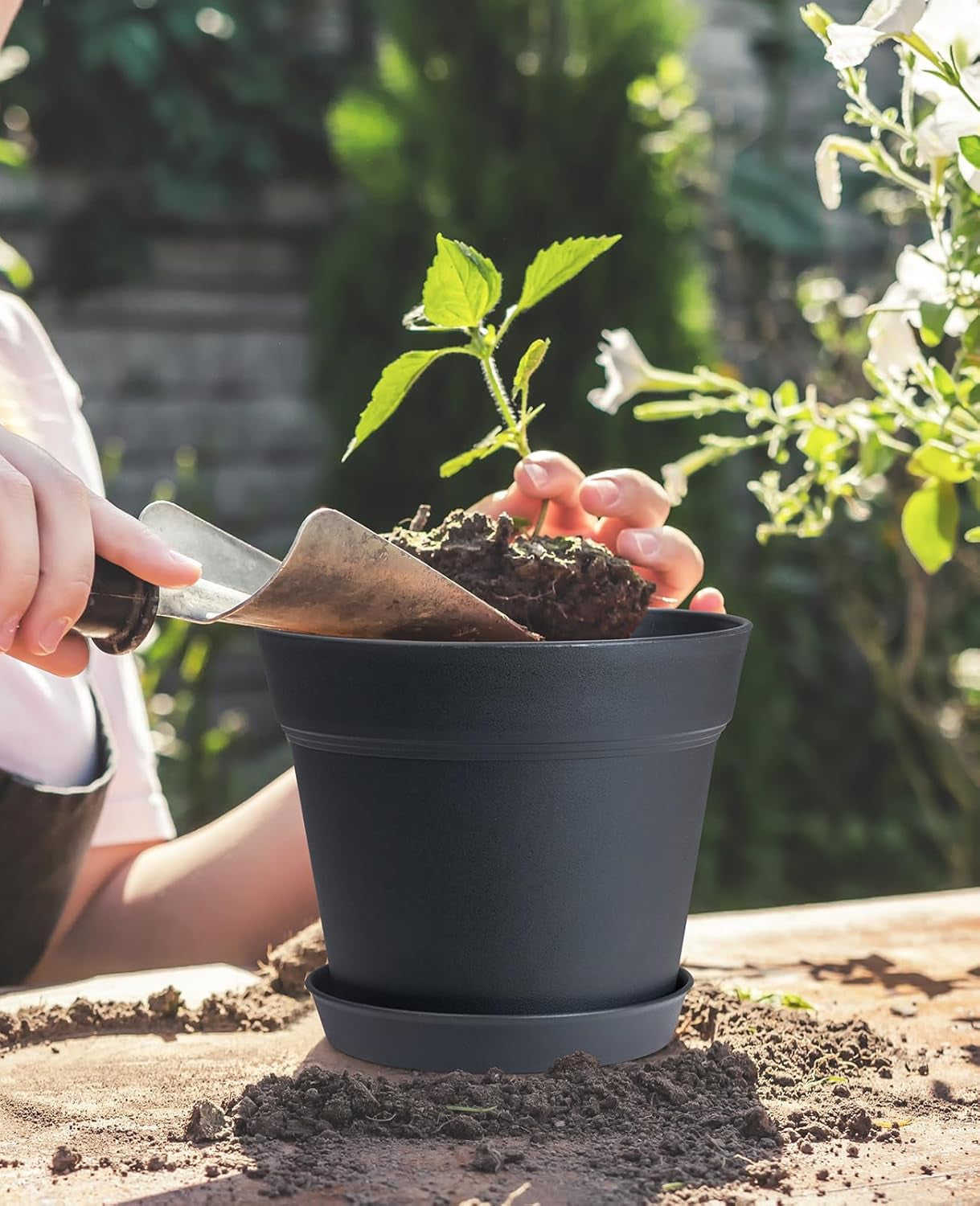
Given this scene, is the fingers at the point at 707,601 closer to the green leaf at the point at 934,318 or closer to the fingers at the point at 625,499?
the fingers at the point at 625,499

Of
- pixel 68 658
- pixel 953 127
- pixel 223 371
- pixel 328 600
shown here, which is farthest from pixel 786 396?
pixel 223 371

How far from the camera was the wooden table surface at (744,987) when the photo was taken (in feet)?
2.07

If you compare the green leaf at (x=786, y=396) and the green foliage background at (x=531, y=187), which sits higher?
the green foliage background at (x=531, y=187)

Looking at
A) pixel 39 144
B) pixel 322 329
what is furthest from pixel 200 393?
pixel 39 144

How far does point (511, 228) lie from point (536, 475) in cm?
234

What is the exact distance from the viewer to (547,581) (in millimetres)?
835

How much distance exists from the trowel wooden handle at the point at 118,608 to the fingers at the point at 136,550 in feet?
0.04

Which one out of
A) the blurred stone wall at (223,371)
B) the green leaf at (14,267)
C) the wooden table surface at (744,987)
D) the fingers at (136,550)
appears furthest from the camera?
the blurred stone wall at (223,371)

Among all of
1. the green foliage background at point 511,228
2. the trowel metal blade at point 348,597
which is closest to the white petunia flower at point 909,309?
the trowel metal blade at point 348,597

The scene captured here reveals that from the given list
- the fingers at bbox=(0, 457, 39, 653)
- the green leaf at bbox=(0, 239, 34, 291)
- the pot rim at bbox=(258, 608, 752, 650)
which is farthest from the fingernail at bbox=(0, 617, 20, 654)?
the green leaf at bbox=(0, 239, 34, 291)

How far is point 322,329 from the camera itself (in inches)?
140

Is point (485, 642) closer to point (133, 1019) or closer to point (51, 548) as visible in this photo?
point (51, 548)

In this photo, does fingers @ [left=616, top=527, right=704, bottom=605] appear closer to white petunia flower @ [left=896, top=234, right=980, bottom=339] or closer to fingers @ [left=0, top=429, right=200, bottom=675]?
white petunia flower @ [left=896, top=234, right=980, bottom=339]

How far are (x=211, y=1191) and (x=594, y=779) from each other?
0.30m
